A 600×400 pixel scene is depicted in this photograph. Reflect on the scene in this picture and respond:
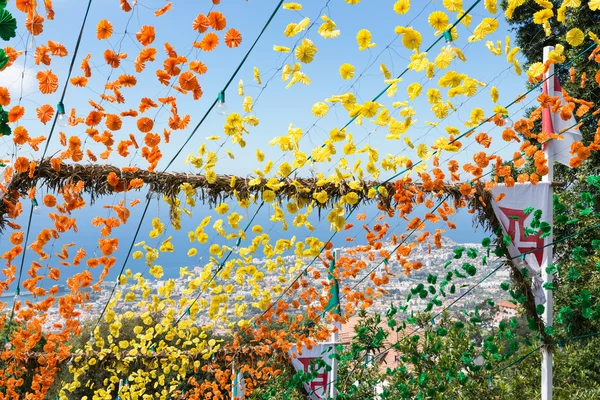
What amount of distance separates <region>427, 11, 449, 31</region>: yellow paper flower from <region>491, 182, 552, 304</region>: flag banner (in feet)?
5.04

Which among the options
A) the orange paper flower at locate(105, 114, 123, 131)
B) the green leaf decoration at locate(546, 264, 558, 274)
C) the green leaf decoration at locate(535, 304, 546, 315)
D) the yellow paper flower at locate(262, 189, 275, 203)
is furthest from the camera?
the green leaf decoration at locate(535, 304, 546, 315)

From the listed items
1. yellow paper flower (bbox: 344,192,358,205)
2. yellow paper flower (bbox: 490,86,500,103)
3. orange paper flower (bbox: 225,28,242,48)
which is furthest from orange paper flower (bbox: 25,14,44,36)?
yellow paper flower (bbox: 490,86,500,103)

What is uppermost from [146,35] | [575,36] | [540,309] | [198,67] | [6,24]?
[575,36]

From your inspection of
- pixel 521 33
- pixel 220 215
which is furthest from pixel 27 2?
pixel 521 33

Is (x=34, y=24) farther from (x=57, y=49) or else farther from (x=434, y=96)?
(x=434, y=96)

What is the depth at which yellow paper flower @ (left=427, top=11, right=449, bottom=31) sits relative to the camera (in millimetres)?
2312

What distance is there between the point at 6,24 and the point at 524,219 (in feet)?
10.8

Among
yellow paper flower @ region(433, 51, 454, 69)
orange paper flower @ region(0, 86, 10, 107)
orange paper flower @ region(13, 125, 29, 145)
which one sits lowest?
orange paper flower @ region(0, 86, 10, 107)

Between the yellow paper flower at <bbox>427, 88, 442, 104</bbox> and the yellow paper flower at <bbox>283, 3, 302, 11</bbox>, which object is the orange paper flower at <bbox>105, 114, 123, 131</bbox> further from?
the yellow paper flower at <bbox>427, 88, 442, 104</bbox>

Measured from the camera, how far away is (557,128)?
11.2 feet

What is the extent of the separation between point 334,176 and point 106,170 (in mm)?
1391

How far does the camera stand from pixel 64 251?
303 centimetres

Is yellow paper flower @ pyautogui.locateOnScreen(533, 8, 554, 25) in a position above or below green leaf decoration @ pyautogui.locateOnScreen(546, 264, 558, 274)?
above

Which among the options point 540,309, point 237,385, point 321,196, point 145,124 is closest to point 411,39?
point 321,196
